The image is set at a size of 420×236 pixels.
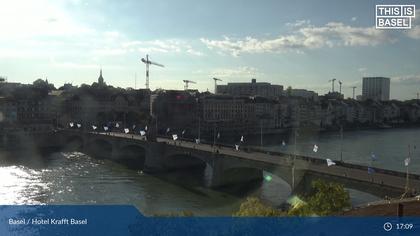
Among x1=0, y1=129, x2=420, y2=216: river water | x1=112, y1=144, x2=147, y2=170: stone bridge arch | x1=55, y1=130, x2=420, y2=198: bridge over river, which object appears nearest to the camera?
x1=55, y1=130, x2=420, y2=198: bridge over river

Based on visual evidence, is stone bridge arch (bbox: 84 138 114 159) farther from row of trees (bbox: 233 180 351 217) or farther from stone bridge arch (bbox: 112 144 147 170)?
row of trees (bbox: 233 180 351 217)

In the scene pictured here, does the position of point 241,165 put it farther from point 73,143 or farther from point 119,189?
point 73,143

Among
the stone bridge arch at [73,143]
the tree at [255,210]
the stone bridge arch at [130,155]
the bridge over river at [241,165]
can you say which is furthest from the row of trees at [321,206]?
the stone bridge arch at [73,143]

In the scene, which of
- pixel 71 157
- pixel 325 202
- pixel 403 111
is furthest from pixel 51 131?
pixel 403 111

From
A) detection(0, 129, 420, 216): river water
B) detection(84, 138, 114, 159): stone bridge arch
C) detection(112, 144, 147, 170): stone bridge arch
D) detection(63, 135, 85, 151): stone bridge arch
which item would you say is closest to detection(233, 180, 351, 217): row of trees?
detection(0, 129, 420, 216): river water

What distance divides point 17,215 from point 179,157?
28.1 metres

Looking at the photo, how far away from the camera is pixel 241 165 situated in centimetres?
4419

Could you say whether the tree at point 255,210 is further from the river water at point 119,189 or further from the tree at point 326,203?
the river water at point 119,189

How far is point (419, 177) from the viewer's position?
32375 mm

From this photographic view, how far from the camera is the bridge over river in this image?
32062 millimetres

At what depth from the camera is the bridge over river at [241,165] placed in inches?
1262

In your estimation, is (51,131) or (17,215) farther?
(51,131)

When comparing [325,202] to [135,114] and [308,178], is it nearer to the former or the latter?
[308,178]

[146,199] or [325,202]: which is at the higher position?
[325,202]
